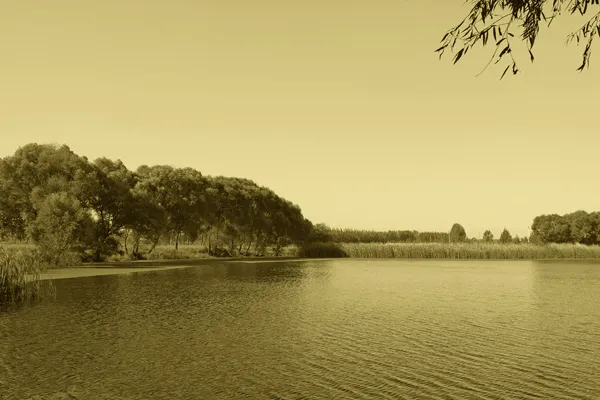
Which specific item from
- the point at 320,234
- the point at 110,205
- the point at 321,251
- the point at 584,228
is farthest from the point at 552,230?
the point at 110,205

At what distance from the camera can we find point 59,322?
2342cm

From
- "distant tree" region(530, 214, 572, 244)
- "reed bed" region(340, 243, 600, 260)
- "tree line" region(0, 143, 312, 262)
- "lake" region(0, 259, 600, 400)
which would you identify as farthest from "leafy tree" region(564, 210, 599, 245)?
"lake" region(0, 259, 600, 400)

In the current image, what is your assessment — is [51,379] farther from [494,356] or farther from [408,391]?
[494,356]

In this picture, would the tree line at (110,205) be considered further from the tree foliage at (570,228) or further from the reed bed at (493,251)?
the tree foliage at (570,228)

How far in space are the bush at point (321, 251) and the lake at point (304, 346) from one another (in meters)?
69.2

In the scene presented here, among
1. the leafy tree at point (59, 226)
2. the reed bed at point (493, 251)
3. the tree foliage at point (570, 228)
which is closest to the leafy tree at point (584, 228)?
the tree foliage at point (570, 228)

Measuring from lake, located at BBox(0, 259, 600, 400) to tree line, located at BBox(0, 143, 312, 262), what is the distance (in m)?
28.3

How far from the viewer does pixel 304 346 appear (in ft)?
62.7

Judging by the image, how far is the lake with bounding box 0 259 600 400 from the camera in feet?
46.5

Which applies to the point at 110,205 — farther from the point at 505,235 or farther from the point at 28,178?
the point at 505,235

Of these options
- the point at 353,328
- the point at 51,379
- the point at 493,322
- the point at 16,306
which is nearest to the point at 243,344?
the point at 353,328

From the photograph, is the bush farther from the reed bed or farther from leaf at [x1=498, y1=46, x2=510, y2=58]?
leaf at [x1=498, y1=46, x2=510, y2=58]

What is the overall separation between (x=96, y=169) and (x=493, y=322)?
6062cm

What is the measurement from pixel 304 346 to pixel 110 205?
5888cm
